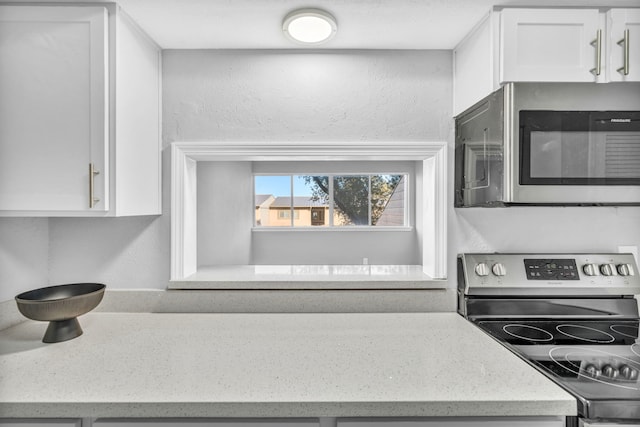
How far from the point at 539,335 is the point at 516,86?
0.86m

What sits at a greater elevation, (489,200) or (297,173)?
(297,173)

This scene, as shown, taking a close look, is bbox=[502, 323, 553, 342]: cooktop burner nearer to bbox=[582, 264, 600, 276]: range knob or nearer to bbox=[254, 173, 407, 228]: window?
bbox=[582, 264, 600, 276]: range knob

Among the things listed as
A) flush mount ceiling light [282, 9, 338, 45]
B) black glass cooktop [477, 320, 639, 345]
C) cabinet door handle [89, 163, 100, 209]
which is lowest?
black glass cooktop [477, 320, 639, 345]

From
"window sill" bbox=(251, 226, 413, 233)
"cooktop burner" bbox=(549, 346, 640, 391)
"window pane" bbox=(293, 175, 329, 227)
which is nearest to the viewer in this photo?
"cooktop burner" bbox=(549, 346, 640, 391)

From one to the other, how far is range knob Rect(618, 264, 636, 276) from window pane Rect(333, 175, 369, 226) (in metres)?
4.13

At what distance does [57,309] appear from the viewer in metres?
1.13

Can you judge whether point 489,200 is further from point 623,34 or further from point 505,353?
point 623,34

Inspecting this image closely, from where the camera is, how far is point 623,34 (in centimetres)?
116

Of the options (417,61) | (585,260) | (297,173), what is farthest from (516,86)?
(297,173)

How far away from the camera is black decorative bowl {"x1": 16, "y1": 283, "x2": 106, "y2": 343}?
3.65 ft

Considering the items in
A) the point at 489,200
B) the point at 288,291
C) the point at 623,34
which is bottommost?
the point at 288,291

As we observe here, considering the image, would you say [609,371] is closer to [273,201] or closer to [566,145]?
[566,145]

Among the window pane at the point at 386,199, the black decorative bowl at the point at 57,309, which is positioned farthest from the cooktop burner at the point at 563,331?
the window pane at the point at 386,199

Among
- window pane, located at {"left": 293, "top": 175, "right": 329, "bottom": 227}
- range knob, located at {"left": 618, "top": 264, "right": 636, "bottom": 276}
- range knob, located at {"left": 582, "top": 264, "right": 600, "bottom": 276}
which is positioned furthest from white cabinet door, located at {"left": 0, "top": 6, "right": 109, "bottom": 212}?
window pane, located at {"left": 293, "top": 175, "right": 329, "bottom": 227}
